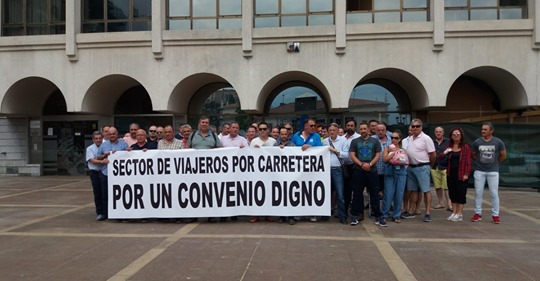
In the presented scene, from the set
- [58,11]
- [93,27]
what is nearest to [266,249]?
[93,27]

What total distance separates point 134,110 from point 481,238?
1536 cm

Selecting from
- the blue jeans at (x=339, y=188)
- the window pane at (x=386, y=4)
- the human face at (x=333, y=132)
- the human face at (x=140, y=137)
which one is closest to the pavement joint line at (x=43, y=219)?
the human face at (x=140, y=137)

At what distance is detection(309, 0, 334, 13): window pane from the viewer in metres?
15.7

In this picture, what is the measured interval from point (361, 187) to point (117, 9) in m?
13.8

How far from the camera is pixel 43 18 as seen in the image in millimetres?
17625

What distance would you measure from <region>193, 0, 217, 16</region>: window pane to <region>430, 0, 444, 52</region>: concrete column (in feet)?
26.9

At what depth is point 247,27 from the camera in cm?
1504

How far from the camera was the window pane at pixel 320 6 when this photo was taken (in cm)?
1567

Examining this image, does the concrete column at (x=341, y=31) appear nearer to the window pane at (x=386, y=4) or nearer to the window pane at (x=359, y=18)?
the window pane at (x=359, y=18)

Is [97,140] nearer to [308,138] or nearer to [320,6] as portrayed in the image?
[308,138]

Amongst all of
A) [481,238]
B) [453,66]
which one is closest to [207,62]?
[453,66]

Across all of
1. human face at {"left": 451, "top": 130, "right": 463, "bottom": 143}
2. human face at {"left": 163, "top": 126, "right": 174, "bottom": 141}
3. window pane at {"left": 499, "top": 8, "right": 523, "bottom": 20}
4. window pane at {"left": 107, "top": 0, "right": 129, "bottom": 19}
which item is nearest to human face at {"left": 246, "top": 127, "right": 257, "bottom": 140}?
human face at {"left": 163, "top": 126, "right": 174, "bottom": 141}

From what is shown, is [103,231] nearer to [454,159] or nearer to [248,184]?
[248,184]

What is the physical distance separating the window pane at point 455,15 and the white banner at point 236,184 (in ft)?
34.4
